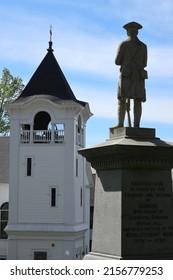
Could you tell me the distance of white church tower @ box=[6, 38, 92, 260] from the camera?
39.4m

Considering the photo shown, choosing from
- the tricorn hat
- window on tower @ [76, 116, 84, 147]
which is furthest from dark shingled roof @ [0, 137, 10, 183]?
the tricorn hat

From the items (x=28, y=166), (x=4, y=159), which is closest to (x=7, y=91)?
(x=4, y=159)

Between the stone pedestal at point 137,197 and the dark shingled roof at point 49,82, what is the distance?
32345 millimetres

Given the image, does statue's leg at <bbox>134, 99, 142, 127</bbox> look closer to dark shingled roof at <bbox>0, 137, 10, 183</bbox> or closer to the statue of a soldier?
the statue of a soldier

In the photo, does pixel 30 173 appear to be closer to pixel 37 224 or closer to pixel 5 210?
pixel 37 224

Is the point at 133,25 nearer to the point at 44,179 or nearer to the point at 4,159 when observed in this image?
the point at 44,179

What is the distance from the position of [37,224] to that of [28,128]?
728 cm

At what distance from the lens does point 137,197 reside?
329 inches

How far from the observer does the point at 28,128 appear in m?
41.6

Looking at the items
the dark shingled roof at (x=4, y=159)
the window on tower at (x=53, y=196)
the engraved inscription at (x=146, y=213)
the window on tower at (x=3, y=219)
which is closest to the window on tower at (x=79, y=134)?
the window on tower at (x=53, y=196)

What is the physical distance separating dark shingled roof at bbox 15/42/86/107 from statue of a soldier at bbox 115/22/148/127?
3181 cm

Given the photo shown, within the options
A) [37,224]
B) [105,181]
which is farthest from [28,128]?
[105,181]

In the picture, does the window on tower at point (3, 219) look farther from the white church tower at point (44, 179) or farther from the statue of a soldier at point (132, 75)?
the statue of a soldier at point (132, 75)

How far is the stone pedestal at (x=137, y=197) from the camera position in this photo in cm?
827
